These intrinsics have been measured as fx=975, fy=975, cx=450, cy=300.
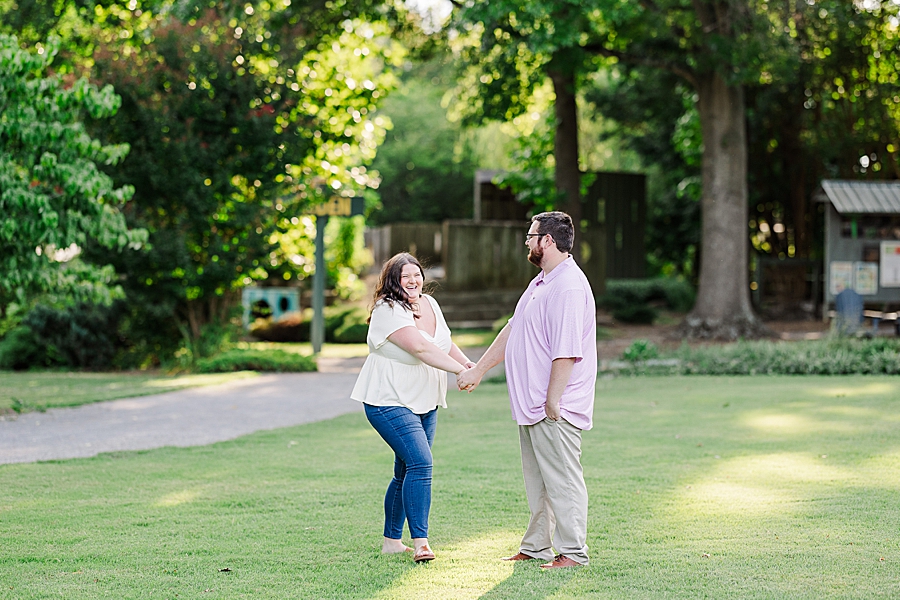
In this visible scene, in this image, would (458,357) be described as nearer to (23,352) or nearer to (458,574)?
(458,574)

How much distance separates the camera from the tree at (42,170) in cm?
937

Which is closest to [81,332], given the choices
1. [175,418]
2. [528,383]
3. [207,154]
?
[207,154]

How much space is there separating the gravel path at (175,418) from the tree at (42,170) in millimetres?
1532

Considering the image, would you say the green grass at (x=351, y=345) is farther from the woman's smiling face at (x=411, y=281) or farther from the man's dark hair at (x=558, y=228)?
the man's dark hair at (x=558, y=228)

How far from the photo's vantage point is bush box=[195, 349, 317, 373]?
50.4ft

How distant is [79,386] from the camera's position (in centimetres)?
1362

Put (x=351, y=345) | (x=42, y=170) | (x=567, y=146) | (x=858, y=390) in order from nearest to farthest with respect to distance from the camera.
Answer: (x=42, y=170) → (x=858, y=390) → (x=567, y=146) → (x=351, y=345)

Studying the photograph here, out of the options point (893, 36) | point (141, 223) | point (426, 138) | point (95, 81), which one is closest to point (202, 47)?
point (95, 81)

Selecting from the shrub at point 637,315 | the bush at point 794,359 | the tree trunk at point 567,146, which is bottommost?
the bush at point 794,359

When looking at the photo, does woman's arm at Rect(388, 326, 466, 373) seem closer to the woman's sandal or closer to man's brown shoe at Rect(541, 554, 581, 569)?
the woman's sandal

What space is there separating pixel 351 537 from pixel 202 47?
11883mm

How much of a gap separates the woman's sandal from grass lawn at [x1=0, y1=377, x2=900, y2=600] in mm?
69

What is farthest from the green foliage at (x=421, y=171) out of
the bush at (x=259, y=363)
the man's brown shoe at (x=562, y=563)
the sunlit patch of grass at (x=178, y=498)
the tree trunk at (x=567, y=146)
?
the man's brown shoe at (x=562, y=563)

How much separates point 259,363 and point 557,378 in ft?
36.4
